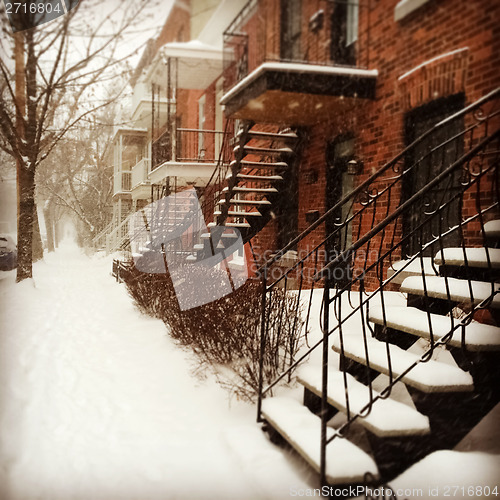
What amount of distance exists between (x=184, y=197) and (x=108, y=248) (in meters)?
2.64

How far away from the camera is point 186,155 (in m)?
6.48

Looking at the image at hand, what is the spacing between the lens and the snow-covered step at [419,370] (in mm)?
2027

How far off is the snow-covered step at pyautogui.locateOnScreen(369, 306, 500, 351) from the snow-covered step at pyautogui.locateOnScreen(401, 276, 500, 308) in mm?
133

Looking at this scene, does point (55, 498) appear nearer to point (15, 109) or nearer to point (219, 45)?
point (15, 109)

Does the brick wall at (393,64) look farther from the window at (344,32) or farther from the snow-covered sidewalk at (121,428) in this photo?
the snow-covered sidewalk at (121,428)

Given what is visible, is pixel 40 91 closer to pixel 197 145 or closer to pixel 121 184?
pixel 121 184

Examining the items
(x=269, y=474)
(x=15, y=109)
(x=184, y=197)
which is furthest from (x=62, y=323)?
(x=184, y=197)

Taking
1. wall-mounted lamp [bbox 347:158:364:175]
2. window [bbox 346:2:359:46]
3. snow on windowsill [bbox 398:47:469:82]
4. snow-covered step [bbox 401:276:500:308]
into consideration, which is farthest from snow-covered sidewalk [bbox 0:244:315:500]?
window [bbox 346:2:359:46]

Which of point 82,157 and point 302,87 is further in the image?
point 302,87

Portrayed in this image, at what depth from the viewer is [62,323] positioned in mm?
4152

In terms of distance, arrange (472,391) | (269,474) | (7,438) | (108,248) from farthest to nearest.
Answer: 1. (108,248)
2. (7,438)
3. (269,474)
4. (472,391)

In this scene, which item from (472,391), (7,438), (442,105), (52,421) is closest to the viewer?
Result: (472,391)

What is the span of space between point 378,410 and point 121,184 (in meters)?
2.87

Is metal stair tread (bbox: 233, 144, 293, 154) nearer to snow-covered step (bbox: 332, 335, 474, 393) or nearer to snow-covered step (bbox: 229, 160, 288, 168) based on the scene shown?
snow-covered step (bbox: 229, 160, 288, 168)
